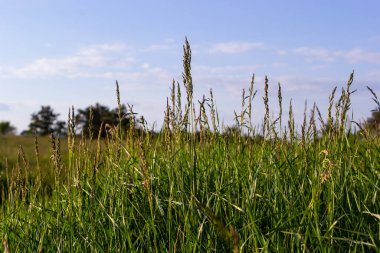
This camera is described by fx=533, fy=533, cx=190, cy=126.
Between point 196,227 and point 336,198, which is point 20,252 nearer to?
point 196,227

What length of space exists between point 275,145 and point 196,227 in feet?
4.09

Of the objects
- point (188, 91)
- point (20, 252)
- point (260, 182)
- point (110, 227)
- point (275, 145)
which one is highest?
point (188, 91)

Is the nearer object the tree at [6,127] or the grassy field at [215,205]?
the grassy field at [215,205]

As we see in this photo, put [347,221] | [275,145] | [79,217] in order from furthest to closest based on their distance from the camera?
[275,145] → [79,217] → [347,221]

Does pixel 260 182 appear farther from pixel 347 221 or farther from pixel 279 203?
pixel 347 221

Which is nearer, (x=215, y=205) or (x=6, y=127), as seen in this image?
(x=215, y=205)

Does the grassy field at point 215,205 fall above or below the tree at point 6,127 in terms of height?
below

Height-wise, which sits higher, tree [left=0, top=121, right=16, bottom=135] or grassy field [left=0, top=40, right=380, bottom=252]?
tree [left=0, top=121, right=16, bottom=135]

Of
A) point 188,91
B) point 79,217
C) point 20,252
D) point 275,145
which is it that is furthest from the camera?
point 275,145

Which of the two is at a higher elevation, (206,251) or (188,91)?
(188,91)

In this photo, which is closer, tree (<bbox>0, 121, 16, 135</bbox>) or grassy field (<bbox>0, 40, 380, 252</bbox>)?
grassy field (<bbox>0, 40, 380, 252</bbox>)

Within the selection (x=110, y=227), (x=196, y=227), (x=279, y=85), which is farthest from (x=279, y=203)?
(x=110, y=227)

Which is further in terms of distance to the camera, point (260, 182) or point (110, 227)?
point (260, 182)

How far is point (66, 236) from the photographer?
3.86 metres
